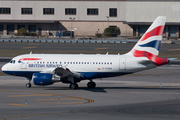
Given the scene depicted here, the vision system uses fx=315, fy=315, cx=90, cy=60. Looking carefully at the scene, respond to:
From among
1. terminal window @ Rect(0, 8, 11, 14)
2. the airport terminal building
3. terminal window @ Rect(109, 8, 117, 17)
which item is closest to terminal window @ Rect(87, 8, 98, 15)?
the airport terminal building

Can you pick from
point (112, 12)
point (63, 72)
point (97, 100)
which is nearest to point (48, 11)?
point (112, 12)

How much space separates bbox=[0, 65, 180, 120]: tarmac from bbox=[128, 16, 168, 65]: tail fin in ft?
11.7

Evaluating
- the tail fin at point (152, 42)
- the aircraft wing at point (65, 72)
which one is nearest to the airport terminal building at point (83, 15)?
the tail fin at point (152, 42)

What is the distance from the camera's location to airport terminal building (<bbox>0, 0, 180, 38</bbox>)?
114062 millimetres

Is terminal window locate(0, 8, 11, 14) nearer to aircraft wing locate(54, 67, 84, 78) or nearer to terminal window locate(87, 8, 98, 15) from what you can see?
terminal window locate(87, 8, 98, 15)

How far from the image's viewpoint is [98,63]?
32031 mm

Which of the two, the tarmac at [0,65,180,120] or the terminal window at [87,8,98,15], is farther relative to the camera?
the terminal window at [87,8,98,15]

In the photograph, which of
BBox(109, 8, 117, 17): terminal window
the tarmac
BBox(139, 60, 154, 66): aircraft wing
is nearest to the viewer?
the tarmac

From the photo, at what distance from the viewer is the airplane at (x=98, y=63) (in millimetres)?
31531

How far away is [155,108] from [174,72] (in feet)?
73.4

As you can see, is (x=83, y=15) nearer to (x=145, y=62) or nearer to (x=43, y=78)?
(x=145, y=62)

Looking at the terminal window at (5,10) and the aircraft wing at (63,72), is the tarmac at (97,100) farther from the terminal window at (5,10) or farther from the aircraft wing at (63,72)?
the terminal window at (5,10)

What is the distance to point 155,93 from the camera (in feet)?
96.0

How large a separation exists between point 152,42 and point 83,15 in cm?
8574
